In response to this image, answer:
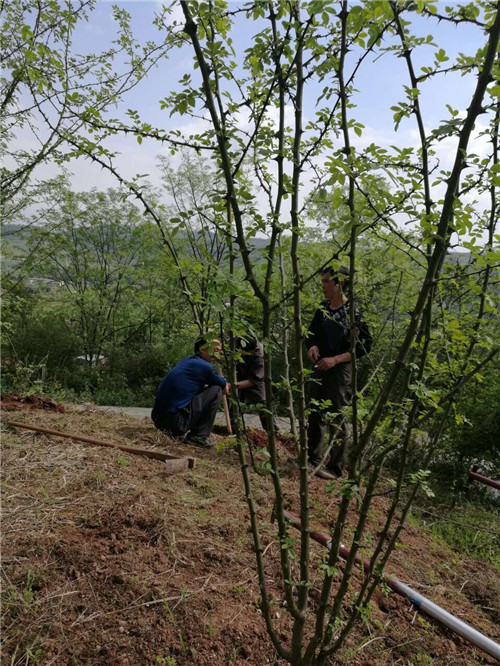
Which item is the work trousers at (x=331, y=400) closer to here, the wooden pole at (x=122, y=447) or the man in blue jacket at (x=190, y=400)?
the man in blue jacket at (x=190, y=400)

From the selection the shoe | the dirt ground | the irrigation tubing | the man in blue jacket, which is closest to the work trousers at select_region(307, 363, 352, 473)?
the dirt ground

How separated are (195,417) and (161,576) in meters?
3.08

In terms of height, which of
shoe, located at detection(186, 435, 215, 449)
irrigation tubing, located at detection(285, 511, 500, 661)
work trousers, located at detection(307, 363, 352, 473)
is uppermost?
work trousers, located at detection(307, 363, 352, 473)

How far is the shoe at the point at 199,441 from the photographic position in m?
5.47

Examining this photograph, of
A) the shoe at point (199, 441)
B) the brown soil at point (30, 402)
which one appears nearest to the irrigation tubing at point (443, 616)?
the shoe at point (199, 441)

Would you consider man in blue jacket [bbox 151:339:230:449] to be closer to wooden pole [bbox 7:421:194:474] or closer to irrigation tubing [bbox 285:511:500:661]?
wooden pole [bbox 7:421:194:474]

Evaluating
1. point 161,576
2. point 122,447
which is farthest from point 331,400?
point 161,576

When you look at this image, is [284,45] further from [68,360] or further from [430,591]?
[68,360]

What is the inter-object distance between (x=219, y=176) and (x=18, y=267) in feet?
28.1

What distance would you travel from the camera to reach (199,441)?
217 inches

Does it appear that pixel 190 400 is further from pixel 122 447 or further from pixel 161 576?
pixel 161 576

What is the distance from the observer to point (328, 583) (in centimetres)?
170

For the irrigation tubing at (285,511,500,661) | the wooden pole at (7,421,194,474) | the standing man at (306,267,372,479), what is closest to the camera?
the irrigation tubing at (285,511,500,661)

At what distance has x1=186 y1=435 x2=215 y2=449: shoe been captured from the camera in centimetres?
547
